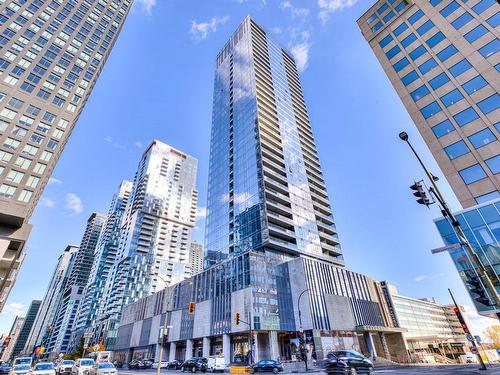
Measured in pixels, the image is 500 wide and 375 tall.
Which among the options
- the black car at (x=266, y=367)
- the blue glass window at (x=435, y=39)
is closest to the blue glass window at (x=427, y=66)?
→ the blue glass window at (x=435, y=39)

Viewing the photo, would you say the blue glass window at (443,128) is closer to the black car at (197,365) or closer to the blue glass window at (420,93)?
the blue glass window at (420,93)

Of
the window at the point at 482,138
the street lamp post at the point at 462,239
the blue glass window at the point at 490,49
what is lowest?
the street lamp post at the point at 462,239

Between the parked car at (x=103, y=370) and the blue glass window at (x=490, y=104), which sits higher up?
the blue glass window at (x=490, y=104)

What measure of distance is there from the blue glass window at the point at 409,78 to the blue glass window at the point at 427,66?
0.77 m

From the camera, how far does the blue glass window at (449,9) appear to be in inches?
1224

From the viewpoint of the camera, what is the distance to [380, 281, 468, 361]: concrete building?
94.6m

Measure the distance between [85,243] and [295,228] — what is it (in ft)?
576

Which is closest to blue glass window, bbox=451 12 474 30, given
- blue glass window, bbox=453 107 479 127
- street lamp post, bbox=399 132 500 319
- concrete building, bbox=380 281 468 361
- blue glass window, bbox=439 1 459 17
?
blue glass window, bbox=439 1 459 17

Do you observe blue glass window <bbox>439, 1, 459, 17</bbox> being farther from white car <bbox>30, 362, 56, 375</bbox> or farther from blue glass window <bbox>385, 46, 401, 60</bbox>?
white car <bbox>30, 362, 56, 375</bbox>

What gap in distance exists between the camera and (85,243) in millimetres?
189875

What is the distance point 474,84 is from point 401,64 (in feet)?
32.3

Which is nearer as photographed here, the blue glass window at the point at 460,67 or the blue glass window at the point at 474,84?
the blue glass window at the point at 474,84

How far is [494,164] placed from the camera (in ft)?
80.9

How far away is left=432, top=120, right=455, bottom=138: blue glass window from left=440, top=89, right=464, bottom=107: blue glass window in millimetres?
2152
